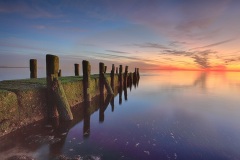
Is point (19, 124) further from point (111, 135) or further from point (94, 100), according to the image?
point (94, 100)

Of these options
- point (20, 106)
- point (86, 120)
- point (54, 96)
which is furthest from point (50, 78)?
point (86, 120)

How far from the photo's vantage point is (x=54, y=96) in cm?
996

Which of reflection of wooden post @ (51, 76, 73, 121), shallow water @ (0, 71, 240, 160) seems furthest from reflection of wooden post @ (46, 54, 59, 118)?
shallow water @ (0, 71, 240, 160)

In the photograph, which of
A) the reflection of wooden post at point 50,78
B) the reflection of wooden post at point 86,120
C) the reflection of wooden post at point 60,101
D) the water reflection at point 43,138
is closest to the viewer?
the water reflection at point 43,138

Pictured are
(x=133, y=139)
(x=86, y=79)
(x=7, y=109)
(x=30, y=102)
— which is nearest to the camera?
(x=7, y=109)

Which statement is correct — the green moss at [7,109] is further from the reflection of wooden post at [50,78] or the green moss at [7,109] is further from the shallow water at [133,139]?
the reflection of wooden post at [50,78]

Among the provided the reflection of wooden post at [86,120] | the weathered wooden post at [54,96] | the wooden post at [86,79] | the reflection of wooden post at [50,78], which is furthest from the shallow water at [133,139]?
the wooden post at [86,79]

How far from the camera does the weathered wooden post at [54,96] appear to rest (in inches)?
392

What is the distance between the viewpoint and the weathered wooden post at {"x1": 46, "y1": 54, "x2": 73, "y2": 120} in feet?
32.7

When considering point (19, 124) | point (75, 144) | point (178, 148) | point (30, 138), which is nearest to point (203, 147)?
point (178, 148)

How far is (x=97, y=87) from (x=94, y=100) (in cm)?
228

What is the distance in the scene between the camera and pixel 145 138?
8.45m

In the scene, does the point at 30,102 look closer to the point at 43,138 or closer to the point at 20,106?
the point at 20,106

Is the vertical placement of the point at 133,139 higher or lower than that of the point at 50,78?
lower
